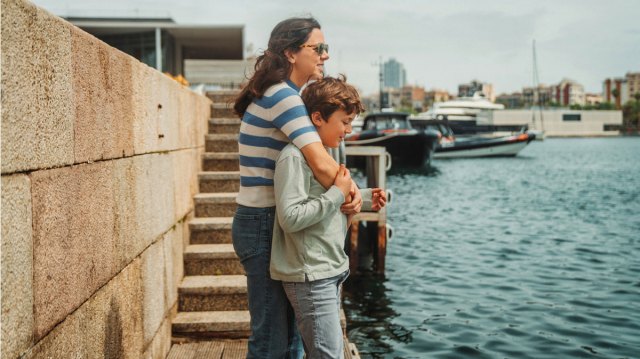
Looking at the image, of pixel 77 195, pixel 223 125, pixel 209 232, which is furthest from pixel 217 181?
pixel 77 195

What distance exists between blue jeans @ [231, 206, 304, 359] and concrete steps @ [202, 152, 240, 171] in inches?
160

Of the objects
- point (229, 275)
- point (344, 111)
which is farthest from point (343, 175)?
point (229, 275)

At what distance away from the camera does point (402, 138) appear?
37.4 metres

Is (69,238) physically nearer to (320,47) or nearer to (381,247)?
(320,47)

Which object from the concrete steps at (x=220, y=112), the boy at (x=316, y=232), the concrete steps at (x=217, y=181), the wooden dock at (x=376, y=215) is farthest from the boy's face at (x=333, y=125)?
the wooden dock at (x=376, y=215)

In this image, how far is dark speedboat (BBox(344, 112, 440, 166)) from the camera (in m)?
37.2

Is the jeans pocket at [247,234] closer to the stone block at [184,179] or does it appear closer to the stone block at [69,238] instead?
the stone block at [69,238]

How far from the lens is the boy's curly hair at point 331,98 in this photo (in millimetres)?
2506

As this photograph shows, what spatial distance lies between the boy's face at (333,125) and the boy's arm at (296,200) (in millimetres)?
187

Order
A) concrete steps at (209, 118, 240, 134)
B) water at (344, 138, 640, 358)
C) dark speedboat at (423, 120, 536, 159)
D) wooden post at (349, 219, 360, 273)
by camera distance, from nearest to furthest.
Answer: concrete steps at (209, 118, 240, 134), water at (344, 138, 640, 358), wooden post at (349, 219, 360, 273), dark speedboat at (423, 120, 536, 159)

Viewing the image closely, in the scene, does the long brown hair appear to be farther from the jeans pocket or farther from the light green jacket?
the jeans pocket

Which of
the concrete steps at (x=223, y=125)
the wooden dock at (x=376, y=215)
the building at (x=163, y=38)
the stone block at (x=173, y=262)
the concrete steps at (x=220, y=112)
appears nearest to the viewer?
the stone block at (x=173, y=262)

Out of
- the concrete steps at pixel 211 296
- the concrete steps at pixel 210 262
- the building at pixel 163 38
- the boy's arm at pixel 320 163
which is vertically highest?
the building at pixel 163 38

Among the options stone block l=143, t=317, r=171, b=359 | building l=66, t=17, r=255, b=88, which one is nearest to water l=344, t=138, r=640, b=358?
stone block l=143, t=317, r=171, b=359
